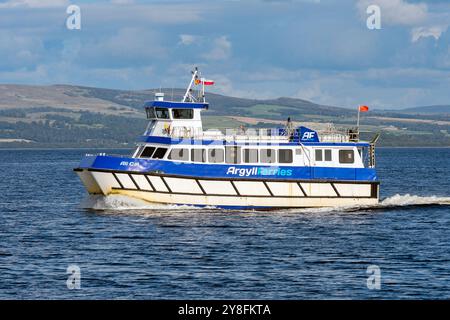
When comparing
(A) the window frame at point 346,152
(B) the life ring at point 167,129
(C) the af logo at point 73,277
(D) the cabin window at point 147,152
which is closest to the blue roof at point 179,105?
(B) the life ring at point 167,129

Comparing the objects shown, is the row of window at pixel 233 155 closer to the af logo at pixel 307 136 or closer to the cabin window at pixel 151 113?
the af logo at pixel 307 136

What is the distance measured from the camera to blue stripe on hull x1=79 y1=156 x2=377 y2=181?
2063 inches

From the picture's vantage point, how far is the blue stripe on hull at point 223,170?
52.4m

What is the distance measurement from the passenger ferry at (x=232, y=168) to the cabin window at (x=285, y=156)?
57mm

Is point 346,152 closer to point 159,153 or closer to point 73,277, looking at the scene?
point 159,153

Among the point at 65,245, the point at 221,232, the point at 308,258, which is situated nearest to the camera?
the point at 308,258

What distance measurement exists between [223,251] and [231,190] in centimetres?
1207

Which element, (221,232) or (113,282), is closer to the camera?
(113,282)

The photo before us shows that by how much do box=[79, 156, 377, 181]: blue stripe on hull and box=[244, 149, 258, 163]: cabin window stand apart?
848 millimetres

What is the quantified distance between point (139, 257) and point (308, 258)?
→ 7.10m
